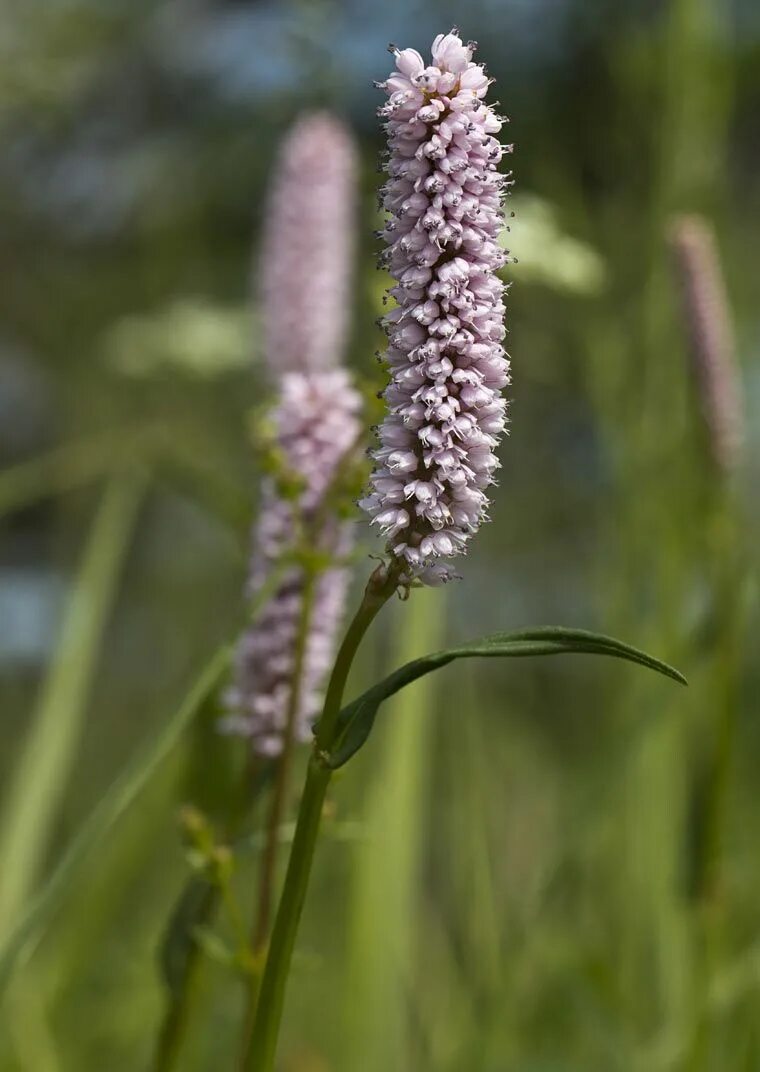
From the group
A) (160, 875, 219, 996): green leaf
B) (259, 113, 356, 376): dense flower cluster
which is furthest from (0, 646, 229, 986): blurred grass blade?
(259, 113, 356, 376): dense flower cluster

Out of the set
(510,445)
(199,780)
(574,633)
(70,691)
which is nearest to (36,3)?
(510,445)

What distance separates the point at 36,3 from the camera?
487 centimetres

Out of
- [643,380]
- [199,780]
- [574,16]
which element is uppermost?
[574,16]

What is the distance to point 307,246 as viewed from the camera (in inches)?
81.5

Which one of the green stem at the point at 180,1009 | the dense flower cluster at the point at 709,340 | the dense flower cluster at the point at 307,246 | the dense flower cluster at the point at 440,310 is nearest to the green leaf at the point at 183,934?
the green stem at the point at 180,1009

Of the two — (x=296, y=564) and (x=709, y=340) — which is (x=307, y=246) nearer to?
(x=709, y=340)

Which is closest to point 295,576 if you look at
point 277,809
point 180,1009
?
point 277,809

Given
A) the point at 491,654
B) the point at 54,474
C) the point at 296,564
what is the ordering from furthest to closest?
the point at 54,474, the point at 296,564, the point at 491,654

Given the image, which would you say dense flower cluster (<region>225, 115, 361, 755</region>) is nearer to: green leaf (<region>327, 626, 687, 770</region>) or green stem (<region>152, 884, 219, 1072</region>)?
green stem (<region>152, 884, 219, 1072</region>)

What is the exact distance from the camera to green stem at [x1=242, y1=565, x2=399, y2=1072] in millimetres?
702

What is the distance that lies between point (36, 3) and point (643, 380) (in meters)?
3.52

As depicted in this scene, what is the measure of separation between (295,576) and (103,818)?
10.4 inches

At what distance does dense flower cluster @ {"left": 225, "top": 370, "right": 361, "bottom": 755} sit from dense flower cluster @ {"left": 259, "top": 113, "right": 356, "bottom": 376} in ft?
2.69

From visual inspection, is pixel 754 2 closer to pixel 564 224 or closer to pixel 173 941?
pixel 564 224
